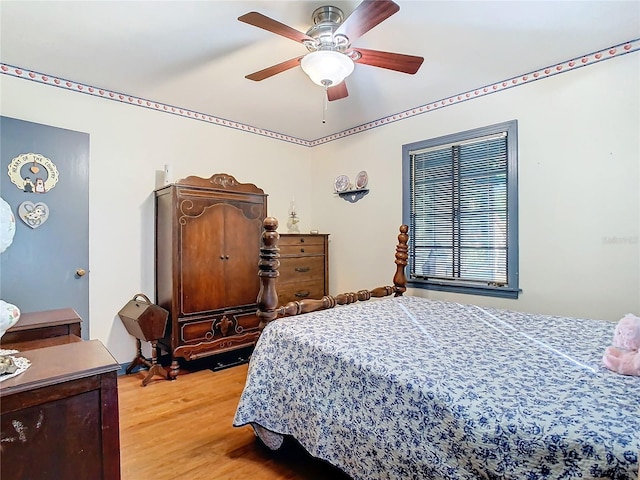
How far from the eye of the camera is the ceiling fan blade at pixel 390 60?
6.28 feet

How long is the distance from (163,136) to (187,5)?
5.48ft

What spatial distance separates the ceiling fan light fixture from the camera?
1855 millimetres

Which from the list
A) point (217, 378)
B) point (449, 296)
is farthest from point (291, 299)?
point (449, 296)

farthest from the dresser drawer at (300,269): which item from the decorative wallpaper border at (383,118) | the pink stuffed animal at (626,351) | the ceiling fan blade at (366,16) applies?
the pink stuffed animal at (626,351)

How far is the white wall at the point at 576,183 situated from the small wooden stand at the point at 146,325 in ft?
8.30

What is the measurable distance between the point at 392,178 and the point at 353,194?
1.78 ft

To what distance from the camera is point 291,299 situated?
3691mm

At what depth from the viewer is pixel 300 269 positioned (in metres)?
3.80

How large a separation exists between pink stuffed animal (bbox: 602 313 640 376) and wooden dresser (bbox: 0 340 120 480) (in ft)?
5.72

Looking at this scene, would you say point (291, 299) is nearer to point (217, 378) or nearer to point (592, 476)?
point (217, 378)

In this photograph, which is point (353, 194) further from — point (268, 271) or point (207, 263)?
point (268, 271)

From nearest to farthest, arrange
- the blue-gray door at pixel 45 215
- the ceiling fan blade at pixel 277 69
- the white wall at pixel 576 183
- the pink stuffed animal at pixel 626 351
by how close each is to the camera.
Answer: the pink stuffed animal at pixel 626 351 < the ceiling fan blade at pixel 277 69 < the white wall at pixel 576 183 < the blue-gray door at pixel 45 215

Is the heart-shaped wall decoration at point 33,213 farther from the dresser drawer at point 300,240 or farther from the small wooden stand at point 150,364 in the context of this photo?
the dresser drawer at point 300,240

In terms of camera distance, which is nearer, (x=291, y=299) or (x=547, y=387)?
(x=547, y=387)
